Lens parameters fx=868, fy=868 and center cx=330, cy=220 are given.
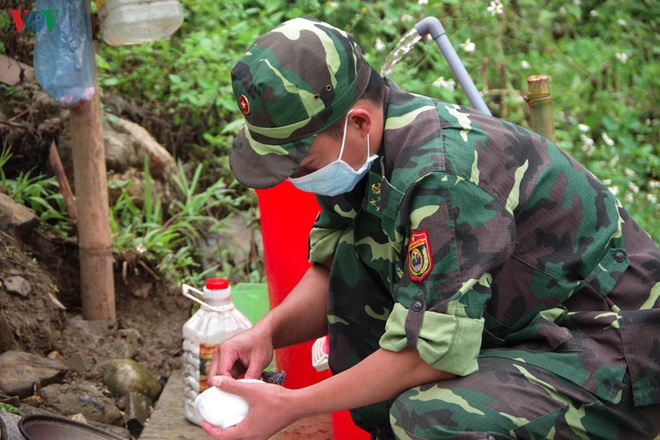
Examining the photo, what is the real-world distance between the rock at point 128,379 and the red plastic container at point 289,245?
1.78 feet

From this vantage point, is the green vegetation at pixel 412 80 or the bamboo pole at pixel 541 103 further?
the green vegetation at pixel 412 80

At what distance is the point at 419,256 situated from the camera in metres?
1.79

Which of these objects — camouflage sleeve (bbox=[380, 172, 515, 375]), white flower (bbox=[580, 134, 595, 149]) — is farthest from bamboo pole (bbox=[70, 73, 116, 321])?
white flower (bbox=[580, 134, 595, 149])

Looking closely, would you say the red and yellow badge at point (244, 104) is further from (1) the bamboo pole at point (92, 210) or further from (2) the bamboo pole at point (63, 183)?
(2) the bamboo pole at point (63, 183)

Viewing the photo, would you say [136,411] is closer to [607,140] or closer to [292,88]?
[292,88]

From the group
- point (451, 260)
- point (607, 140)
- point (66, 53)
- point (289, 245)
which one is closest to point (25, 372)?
point (289, 245)

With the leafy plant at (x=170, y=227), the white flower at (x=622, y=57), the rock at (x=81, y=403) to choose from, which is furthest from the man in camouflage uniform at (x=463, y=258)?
the white flower at (x=622, y=57)

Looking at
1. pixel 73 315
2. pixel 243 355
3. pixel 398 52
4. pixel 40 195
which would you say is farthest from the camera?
pixel 40 195

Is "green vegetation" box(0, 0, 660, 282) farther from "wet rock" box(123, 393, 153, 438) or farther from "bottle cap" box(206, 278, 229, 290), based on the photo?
"bottle cap" box(206, 278, 229, 290)

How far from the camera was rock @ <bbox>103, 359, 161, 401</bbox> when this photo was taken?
3.03 m

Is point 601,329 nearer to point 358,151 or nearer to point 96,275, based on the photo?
point 358,151

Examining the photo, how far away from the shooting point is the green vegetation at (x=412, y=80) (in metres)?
4.06

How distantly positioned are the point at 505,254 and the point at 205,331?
136 cm

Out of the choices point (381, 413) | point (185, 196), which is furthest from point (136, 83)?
point (381, 413)
